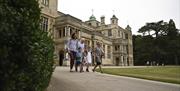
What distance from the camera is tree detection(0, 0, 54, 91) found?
3.92 metres

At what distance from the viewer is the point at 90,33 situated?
159 feet

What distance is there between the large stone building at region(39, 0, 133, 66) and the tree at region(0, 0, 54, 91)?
24.0 m

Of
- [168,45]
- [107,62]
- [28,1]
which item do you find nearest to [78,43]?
[28,1]

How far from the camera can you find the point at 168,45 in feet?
230

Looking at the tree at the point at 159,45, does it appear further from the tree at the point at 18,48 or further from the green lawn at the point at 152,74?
the tree at the point at 18,48

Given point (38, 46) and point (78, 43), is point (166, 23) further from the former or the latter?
point (38, 46)

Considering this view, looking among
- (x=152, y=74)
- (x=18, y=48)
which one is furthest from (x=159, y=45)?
(x=18, y=48)

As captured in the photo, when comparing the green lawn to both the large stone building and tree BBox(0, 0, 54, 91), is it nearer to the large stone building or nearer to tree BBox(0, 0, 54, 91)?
tree BBox(0, 0, 54, 91)

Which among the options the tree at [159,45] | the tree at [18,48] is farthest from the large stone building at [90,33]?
the tree at [18,48]

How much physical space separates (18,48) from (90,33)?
4448 cm

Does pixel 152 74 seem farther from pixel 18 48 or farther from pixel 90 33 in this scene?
pixel 90 33

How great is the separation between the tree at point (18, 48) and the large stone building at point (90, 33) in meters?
24.0

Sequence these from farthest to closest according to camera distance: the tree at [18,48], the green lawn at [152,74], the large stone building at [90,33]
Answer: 1. the large stone building at [90,33]
2. the green lawn at [152,74]
3. the tree at [18,48]

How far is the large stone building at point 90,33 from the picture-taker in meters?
37.2
